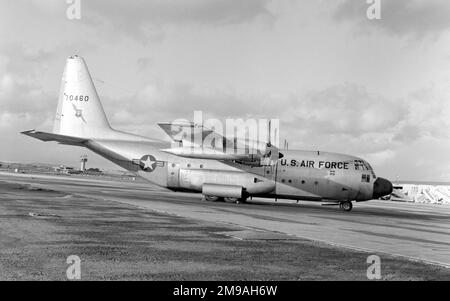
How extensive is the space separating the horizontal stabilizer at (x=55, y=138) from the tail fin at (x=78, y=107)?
50cm

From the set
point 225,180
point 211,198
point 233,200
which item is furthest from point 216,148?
point 233,200

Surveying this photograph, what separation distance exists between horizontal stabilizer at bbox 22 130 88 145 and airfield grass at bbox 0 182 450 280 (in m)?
20.0

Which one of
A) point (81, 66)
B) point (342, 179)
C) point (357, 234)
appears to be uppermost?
point (81, 66)

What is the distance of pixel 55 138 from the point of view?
37.5m

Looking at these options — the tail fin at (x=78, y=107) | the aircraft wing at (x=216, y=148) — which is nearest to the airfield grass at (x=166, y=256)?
the aircraft wing at (x=216, y=148)

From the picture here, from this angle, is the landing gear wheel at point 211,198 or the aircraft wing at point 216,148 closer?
the aircraft wing at point 216,148

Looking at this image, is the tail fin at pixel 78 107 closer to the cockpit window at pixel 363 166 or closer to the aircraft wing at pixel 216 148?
the aircraft wing at pixel 216 148

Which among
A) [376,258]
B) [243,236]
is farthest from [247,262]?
[243,236]

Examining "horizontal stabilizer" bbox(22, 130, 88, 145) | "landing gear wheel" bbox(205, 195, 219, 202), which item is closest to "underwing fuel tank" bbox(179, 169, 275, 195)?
"landing gear wheel" bbox(205, 195, 219, 202)

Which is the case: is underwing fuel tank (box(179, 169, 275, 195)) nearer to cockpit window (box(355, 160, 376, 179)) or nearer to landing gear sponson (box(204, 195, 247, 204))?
landing gear sponson (box(204, 195, 247, 204))

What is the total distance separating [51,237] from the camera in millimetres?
13367

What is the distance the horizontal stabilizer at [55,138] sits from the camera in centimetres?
3600
